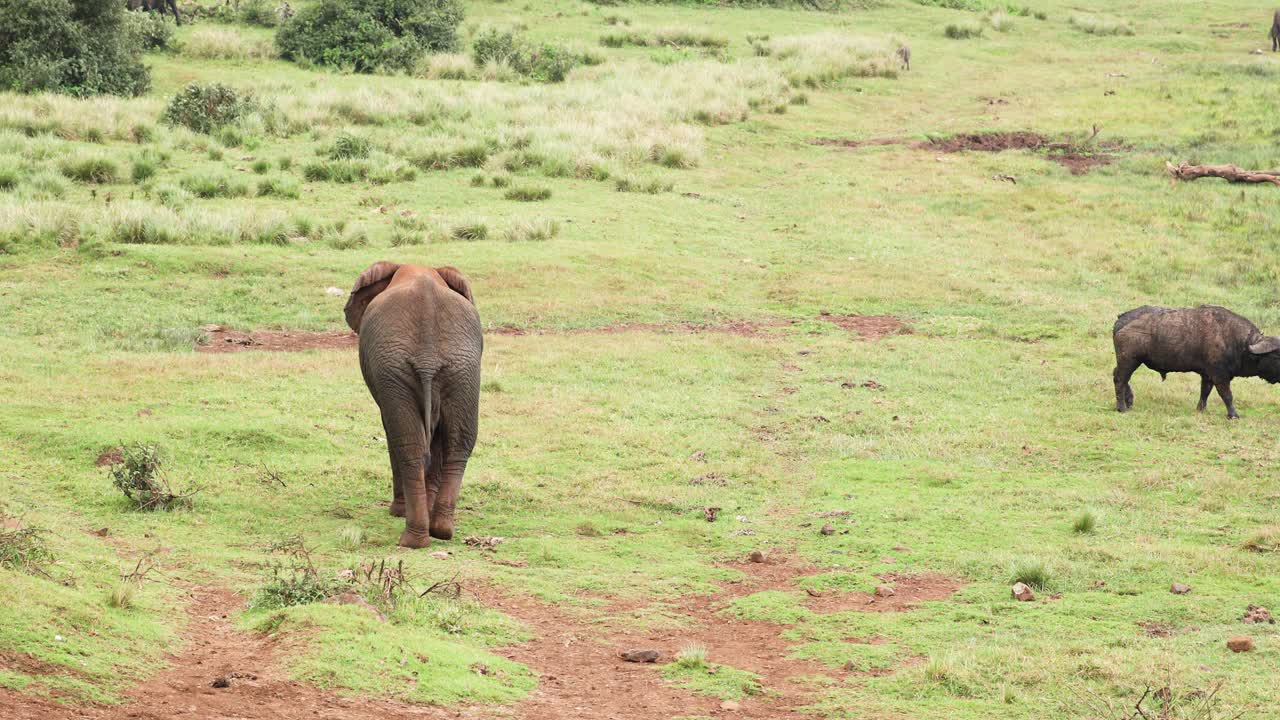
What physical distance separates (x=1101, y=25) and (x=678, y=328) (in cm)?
4146

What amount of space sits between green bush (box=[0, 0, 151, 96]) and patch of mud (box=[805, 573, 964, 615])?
27199 mm

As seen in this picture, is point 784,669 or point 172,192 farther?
point 172,192

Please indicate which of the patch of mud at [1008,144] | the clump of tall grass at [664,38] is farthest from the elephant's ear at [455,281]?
the clump of tall grass at [664,38]

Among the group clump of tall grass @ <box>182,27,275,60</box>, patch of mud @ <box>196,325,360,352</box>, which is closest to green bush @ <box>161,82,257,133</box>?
clump of tall grass @ <box>182,27,275,60</box>

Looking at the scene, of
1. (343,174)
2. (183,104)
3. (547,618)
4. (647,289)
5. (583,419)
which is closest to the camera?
(547,618)

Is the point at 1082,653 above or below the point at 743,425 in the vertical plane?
above

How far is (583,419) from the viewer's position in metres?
15.1

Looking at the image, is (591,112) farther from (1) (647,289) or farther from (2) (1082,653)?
(2) (1082,653)

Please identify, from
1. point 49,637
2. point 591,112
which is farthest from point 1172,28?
point 49,637

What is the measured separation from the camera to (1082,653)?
823 cm

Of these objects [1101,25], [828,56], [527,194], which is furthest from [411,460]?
[1101,25]

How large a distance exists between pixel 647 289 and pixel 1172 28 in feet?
137

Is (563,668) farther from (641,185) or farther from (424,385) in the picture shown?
(641,185)

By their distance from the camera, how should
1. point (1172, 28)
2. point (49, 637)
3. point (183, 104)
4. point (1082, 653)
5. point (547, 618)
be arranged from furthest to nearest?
1. point (1172, 28)
2. point (183, 104)
3. point (547, 618)
4. point (1082, 653)
5. point (49, 637)
